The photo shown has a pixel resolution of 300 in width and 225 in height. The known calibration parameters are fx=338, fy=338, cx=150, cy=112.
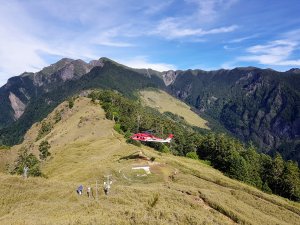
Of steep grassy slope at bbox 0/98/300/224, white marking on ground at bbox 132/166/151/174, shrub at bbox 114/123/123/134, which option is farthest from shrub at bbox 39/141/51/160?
white marking on ground at bbox 132/166/151/174

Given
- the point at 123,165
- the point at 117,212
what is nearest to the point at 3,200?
the point at 117,212

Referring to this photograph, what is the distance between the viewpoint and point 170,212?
46.2 m

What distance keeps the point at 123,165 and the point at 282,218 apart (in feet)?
144

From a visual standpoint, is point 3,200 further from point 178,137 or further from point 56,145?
point 178,137

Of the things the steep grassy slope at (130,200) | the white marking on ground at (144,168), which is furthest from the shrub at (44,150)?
the white marking on ground at (144,168)

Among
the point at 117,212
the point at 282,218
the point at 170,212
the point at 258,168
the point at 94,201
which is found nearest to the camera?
the point at 117,212

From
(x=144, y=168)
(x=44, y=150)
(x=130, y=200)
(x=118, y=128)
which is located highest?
(x=118, y=128)

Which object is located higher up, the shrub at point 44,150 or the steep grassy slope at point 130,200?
the steep grassy slope at point 130,200

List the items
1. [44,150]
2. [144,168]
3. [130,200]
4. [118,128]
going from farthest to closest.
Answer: [118,128] → [44,150] → [144,168] → [130,200]

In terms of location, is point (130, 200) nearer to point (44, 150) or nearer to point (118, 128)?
point (44, 150)

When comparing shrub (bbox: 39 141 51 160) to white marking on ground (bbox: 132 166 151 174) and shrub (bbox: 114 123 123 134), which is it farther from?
white marking on ground (bbox: 132 166 151 174)

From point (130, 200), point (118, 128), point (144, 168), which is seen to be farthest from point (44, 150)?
point (130, 200)

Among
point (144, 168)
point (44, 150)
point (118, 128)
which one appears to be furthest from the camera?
point (118, 128)

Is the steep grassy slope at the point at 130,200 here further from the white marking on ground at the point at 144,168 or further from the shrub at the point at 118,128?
the shrub at the point at 118,128
